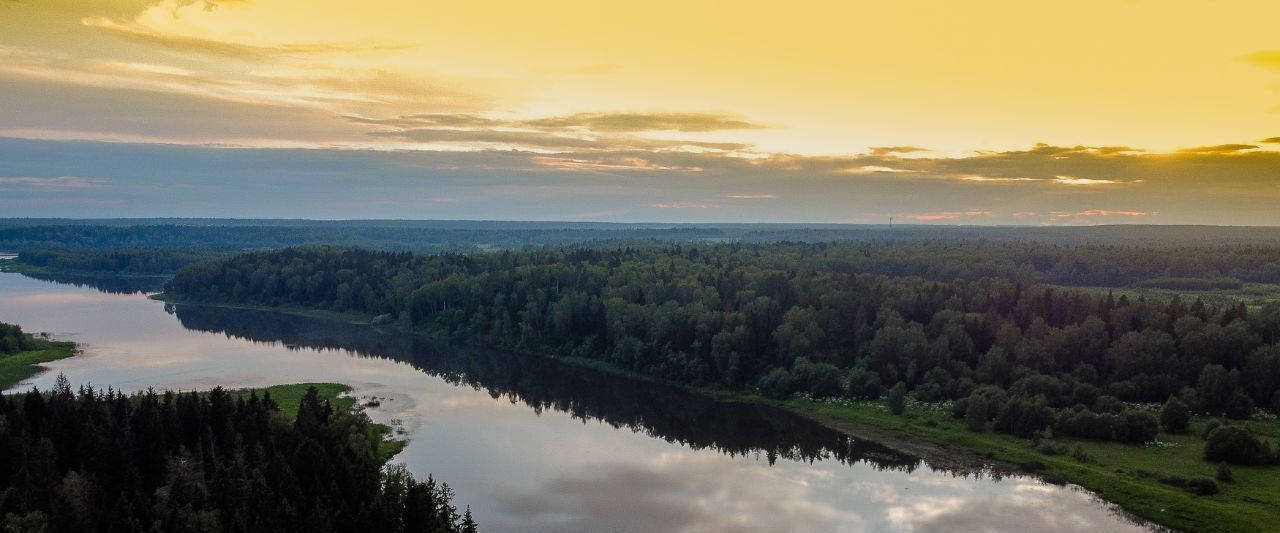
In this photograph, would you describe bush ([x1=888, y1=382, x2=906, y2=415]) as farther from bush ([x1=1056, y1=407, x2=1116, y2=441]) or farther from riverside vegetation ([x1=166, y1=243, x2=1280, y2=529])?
bush ([x1=1056, y1=407, x2=1116, y2=441])

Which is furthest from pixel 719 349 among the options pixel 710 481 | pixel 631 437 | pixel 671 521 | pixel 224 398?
pixel 224 398

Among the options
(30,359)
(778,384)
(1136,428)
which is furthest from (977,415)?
(30,359)

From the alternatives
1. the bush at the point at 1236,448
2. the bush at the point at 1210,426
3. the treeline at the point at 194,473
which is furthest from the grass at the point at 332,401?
the bush at the point at 1210,426

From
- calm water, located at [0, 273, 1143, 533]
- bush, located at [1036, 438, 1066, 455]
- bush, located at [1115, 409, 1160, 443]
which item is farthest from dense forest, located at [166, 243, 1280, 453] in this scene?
calm water, located at [0, 273, 1143, 533]

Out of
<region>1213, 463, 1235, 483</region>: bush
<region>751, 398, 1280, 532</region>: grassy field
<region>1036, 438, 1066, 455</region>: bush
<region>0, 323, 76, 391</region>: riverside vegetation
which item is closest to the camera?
<region>751, 398, 1280, 532</region>: grassy field

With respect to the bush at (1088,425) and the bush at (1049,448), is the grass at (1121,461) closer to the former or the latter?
the bush at (1049,448)
